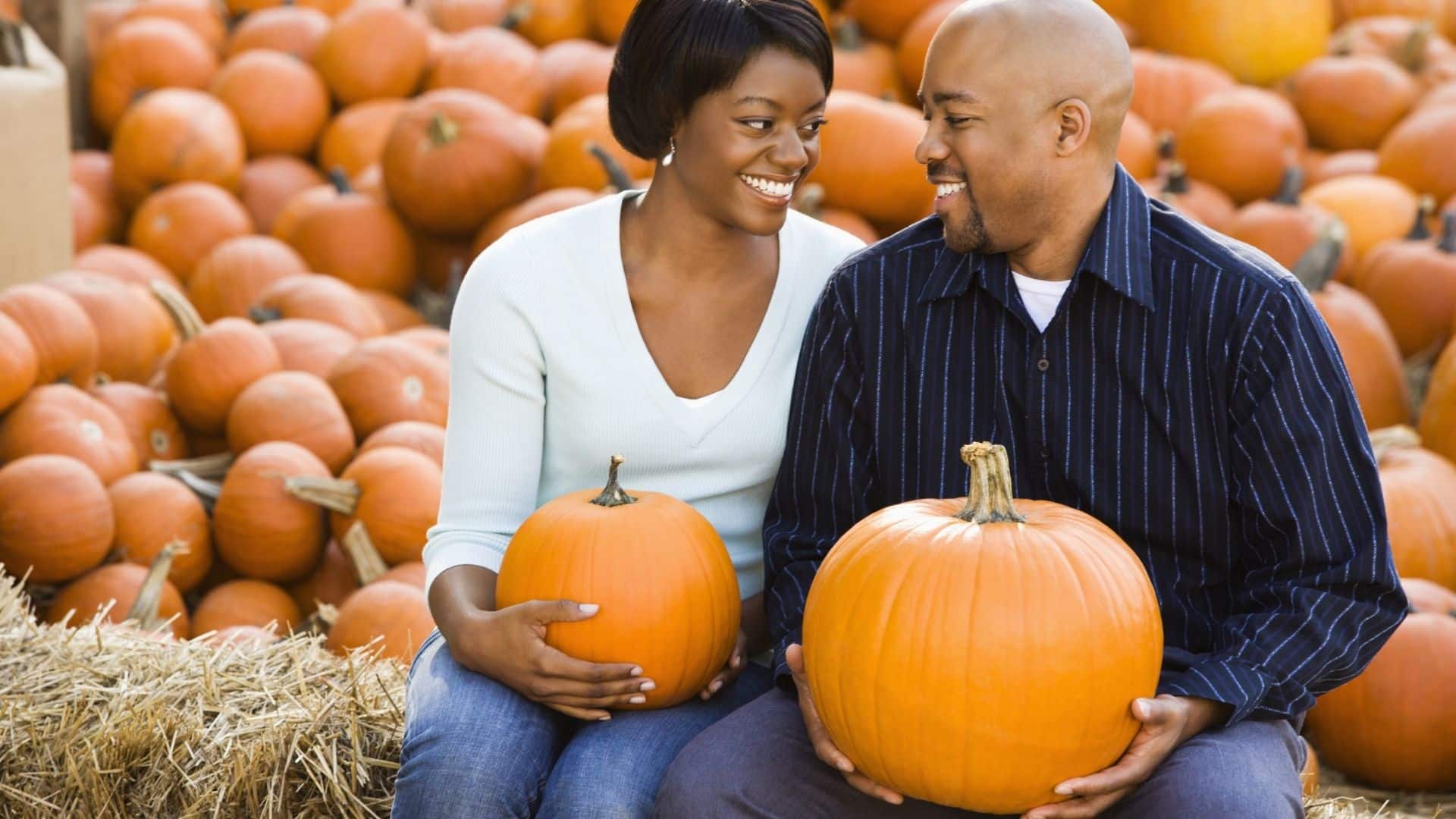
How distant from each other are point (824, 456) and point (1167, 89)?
419cm

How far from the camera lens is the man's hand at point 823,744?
219 centimetres

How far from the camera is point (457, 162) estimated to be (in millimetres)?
5254

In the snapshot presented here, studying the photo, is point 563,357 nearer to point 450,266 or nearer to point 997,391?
point 997,391

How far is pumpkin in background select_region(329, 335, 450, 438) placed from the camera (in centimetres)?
427

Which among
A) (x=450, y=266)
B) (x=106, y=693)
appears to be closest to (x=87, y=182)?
(x=450, y=266)

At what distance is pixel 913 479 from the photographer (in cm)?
269

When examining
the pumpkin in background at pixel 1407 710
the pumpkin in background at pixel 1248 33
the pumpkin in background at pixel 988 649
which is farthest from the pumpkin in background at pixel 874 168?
the pumpkin in background at pixel 988 649

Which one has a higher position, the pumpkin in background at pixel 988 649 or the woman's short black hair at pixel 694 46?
the woman's short black hair at pixel 694 46

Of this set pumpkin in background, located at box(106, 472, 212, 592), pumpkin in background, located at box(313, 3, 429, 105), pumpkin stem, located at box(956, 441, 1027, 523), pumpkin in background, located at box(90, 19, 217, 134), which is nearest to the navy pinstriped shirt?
pumpkin stem, located at box(956, 441, 1027, 523)

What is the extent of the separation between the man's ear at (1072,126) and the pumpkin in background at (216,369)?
8.70 ft

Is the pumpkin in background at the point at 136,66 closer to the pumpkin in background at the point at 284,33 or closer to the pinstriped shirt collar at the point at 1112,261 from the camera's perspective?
the pumpkin in background at the point at 284,33

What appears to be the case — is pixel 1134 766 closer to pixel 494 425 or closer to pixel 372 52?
pixel 494 425

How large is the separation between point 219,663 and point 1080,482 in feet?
5.83

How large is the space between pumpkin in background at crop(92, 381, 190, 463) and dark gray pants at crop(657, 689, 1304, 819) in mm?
2542
